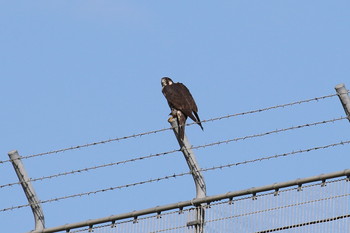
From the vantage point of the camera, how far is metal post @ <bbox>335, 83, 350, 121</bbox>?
8.90m

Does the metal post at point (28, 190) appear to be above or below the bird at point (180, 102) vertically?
below

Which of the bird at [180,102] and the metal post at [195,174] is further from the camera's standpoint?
the bird at [180,102]

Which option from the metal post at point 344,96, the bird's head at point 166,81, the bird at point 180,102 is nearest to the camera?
the metal post at point 344,96

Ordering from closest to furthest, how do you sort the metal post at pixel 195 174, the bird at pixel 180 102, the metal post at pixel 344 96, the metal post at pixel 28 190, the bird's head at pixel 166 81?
the metal post at pixel 344 96, the metal post at pixel 195 174, the metal post at pixel 28 190, the bird at pixel 180 102, the bird's head at pixel 166 81

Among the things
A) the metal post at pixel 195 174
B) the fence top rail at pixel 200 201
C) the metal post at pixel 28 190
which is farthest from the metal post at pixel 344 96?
the metal post at pixel 28 190

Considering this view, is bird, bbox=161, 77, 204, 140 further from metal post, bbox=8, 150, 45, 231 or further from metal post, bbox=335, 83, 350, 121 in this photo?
metal post, bbox=335, 83, 350, 121

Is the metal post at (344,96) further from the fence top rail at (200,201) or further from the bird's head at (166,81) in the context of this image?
the bird's head at (166,81)

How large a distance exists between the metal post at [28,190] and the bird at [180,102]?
8.05 feet

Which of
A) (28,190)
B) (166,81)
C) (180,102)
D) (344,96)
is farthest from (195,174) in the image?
(166,81)

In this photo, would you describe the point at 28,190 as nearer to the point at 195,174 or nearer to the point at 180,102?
the point at 195,174

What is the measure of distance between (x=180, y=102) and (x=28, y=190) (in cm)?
349

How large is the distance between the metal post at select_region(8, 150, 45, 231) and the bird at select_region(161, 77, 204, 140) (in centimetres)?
245

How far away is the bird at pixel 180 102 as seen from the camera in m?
12.8

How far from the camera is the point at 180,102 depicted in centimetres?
1327
